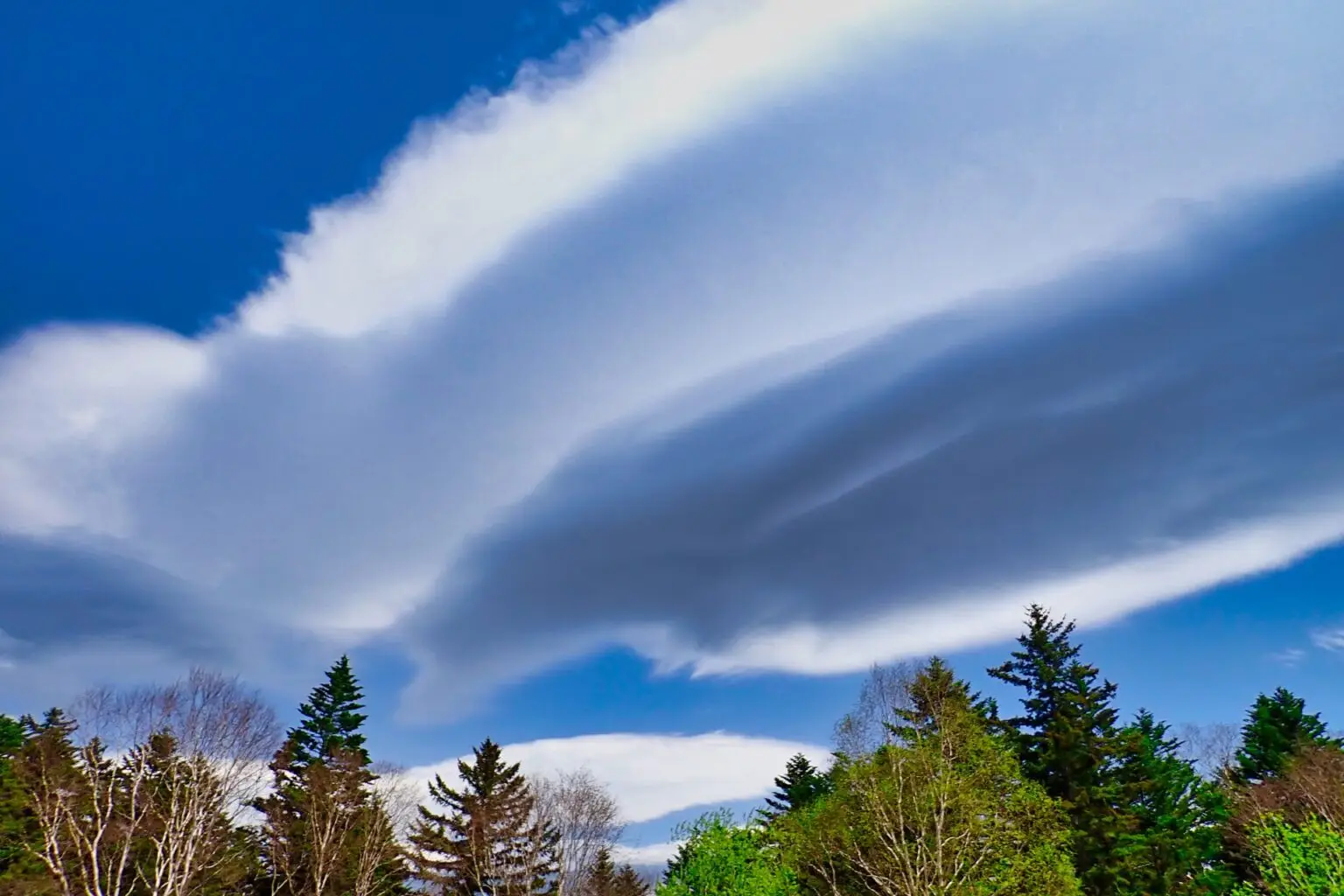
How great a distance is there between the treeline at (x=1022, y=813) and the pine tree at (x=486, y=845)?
70.1ft

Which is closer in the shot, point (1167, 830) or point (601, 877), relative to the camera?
point (1167, 830)

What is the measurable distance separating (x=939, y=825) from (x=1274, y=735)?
109ft

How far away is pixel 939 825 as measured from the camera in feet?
122

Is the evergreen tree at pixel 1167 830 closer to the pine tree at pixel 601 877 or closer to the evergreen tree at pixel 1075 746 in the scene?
the evergreen tree at pixel 1075 746

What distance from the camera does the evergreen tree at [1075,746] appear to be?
4156 cm

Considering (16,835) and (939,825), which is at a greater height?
(16,835)

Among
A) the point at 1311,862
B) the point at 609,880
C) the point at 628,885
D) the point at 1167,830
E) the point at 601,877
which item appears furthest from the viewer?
the point at 628,885

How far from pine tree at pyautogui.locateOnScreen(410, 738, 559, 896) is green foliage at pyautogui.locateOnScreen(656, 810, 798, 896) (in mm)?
24124

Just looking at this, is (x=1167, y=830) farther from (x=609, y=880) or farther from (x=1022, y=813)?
(x=609, y=880)

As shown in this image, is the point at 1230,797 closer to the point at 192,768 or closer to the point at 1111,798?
the point at 1111,798

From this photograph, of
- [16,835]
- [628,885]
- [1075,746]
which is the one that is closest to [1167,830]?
[1075,746]

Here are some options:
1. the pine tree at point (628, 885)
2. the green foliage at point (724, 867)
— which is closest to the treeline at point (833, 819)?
the green foliage at point (724, 867)

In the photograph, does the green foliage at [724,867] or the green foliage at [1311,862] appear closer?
the green foliage at [1311,862]

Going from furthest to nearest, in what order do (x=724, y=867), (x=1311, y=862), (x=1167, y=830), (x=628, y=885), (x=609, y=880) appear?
(x=628, y=885) < (x=609, y=880) < (x=1167, y=830) < (x=724, y=867) < (x=1311, y=862)
